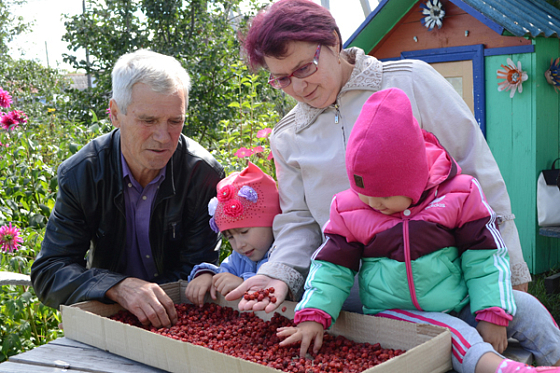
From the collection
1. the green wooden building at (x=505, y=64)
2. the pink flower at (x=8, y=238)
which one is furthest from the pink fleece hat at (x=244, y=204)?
the green wooden building at (x=505, y=64)

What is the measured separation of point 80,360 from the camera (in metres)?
1.88

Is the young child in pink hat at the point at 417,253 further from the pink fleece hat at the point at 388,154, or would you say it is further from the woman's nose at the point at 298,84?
the woman's nose at the point at 298,84

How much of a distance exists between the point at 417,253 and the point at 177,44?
6.18 metres

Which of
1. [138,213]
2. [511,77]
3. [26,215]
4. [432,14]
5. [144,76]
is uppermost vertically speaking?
[432,14]

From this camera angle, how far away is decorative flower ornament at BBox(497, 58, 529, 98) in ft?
15.3

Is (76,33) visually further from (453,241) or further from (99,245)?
(453,241)

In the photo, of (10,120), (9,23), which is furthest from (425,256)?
(9,23)

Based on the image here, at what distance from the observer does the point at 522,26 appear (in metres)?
4.38

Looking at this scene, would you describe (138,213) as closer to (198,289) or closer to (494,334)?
(198,289)

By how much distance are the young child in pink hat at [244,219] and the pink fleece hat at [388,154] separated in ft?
2.97

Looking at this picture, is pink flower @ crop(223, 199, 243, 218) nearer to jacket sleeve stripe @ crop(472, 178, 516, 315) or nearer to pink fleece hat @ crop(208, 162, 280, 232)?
pink fleece hat @ crop(208, 162, 280, 232)

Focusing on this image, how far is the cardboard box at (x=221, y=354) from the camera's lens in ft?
5.11

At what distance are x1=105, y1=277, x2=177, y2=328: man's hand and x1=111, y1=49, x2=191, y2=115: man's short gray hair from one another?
2.65 ft

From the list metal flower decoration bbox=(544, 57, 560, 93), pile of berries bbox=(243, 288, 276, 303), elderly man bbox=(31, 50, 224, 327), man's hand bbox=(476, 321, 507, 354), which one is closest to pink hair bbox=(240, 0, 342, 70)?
elderly man bbox=(31, 50, 224, 327)
